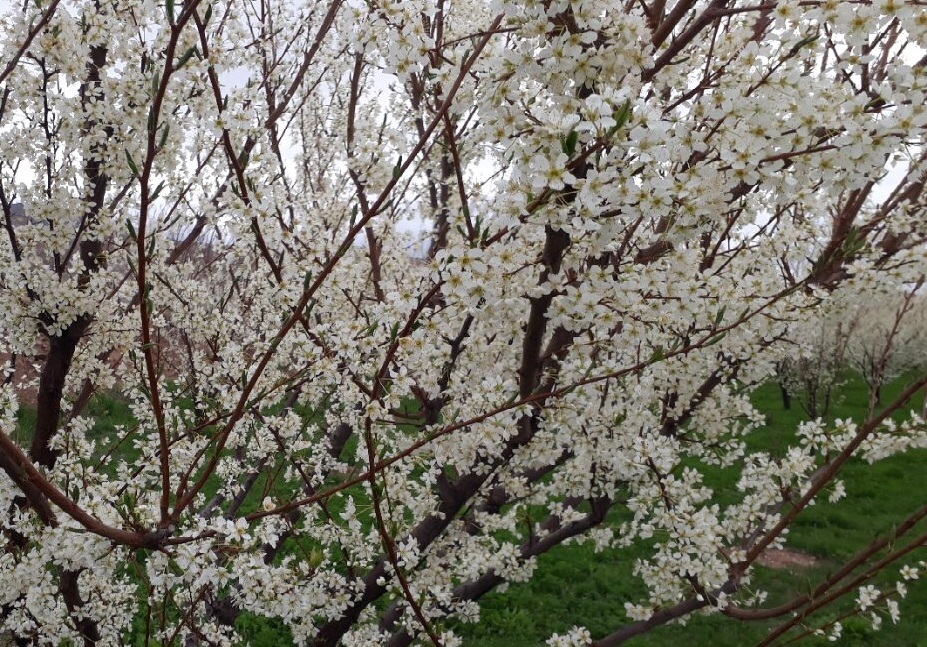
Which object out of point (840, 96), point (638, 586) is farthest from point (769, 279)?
point (638, 586)

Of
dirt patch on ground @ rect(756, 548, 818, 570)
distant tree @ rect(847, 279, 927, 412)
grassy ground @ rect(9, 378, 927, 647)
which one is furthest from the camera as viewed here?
distant tree @ rect(847, 279, 927, 412)

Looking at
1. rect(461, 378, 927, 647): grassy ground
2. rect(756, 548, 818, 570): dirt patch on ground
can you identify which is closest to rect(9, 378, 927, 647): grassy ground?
rect(461, 378, 927, 647): grassy ground

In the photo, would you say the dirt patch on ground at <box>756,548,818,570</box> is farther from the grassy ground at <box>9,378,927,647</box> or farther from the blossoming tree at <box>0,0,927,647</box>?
the blossoming tree at <box>0,0,927,647</box>

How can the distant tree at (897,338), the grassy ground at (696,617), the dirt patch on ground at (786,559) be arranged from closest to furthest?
the grassy ground at (696,617) → the dirt patch on ground at (786,559) → the distant tree at (897,338)

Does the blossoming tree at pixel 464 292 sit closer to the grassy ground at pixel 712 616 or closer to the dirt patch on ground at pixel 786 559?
the grassy ground at pixel 712 616

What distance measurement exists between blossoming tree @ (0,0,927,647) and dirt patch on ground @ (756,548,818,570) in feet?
16.9

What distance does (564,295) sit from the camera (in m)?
2.58

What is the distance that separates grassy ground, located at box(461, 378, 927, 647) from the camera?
7527 millimetres

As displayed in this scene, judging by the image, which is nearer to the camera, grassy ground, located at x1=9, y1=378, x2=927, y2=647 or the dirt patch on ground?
grassy ground, located at x1=9, y1=378, x2=927, y2=647

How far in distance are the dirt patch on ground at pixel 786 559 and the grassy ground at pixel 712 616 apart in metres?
0.12

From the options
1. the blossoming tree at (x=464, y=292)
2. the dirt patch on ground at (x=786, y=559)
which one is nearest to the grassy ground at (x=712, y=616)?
the dirt patch on ground at (x=786, y=559)

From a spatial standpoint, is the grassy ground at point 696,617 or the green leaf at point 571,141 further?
the grassy ground at point 696,617

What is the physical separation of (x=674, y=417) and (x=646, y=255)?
1.88m

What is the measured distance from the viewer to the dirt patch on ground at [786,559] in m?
9.32
